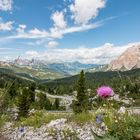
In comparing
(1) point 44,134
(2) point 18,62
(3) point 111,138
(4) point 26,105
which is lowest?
(3) point 111,138

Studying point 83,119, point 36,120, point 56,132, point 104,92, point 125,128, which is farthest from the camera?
point 36,120

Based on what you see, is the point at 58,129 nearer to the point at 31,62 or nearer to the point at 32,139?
the point at 32,139

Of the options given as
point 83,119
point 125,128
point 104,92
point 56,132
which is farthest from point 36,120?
point 104,92

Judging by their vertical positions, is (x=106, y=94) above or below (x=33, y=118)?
below

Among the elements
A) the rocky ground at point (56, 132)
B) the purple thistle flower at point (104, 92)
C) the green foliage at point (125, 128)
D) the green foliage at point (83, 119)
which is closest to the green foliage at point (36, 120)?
the rocky ground at point (56, 132)

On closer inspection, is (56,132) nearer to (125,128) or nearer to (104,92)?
(125,128)

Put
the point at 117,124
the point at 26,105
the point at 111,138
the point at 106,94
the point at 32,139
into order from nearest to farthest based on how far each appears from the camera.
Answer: the point at 111,138
the point at 106,94
the point at 117,124
the point at 32,139
the point at 26,105

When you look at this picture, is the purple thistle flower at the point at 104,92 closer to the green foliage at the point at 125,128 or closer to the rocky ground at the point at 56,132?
the green foliage at the point at 125,128

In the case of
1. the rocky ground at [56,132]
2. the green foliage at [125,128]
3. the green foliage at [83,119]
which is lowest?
the green foliage at [125,128]

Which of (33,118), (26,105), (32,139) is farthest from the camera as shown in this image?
(26,105)

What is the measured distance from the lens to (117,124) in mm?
6180

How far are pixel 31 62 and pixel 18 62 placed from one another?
48 centimetres

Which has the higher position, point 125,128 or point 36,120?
point 36,120

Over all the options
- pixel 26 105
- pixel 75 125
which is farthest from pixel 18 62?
pixel 26 105
